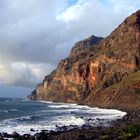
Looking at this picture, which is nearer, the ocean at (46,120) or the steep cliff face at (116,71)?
the ocean at (46,120)

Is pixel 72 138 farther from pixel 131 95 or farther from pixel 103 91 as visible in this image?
pixel 103 91

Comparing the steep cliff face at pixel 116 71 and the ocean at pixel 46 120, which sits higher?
the steep cliff face at pixel 116 71

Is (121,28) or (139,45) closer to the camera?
(139,45)

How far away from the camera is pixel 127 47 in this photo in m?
182

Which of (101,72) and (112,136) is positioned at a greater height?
(101,72)

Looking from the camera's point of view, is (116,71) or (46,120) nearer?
(46,120)

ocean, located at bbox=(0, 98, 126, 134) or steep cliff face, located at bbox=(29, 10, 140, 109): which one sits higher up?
steep cliff face, located at bbox=(29, 10, 140, 109)

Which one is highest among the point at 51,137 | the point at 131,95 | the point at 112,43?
the point at 112,43

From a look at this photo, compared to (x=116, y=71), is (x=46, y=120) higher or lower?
lower

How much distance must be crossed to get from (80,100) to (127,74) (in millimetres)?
28597

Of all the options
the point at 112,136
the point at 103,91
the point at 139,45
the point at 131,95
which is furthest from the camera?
the point at 139,45

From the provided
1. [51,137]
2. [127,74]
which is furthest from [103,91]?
[51,137]

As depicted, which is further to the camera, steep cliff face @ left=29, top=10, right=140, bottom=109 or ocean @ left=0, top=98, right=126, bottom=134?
steep cliff face @ left=29, top=10, right=140, bottom=109

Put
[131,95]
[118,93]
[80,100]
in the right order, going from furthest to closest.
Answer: [80,100] < [118,93] < [131,95]
